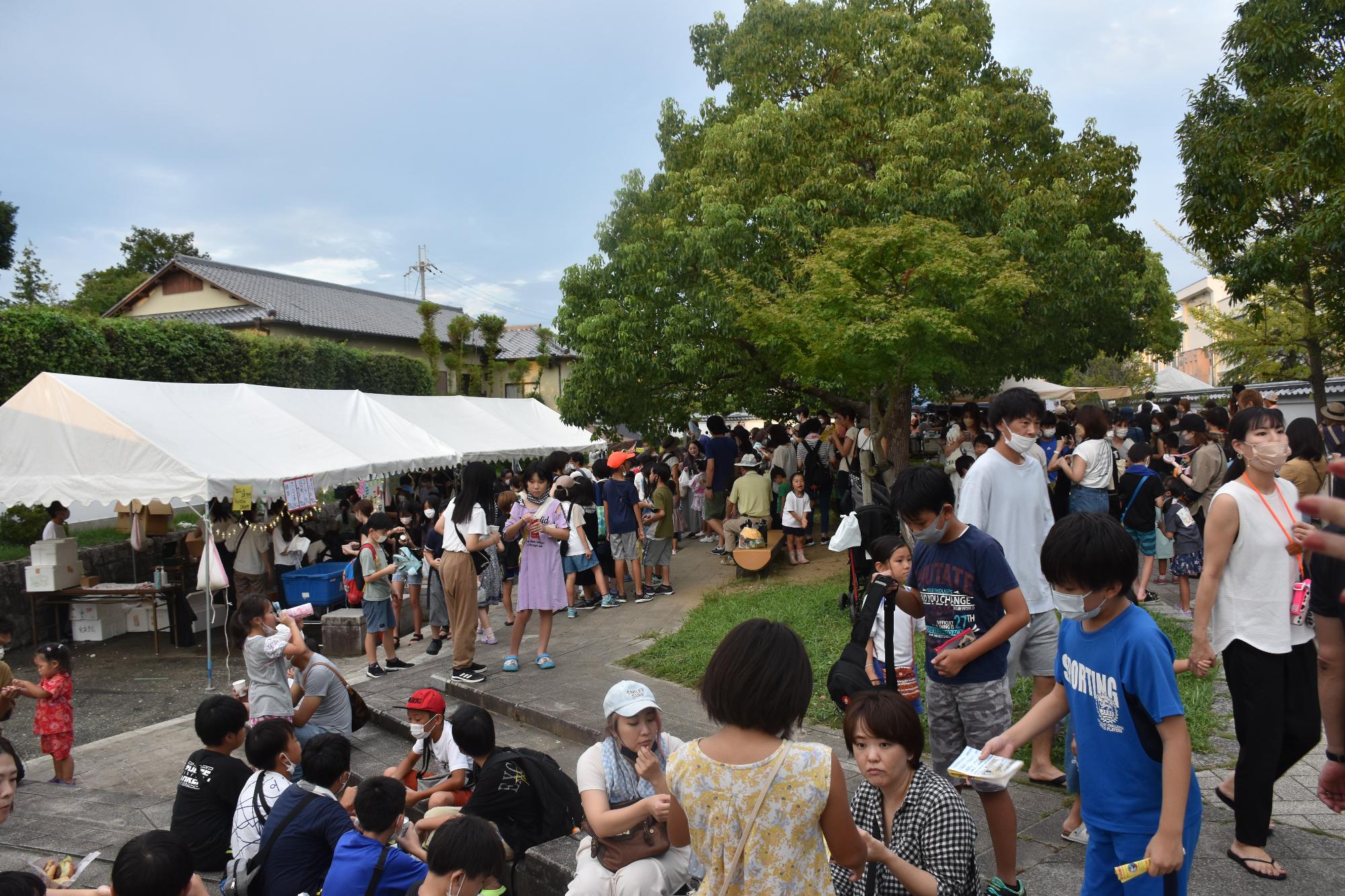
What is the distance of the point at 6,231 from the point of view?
71.1 ft

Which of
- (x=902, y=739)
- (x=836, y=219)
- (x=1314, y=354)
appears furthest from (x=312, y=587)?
(x=1314, y=354)

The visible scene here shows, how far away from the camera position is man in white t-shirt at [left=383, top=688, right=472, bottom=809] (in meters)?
4.64

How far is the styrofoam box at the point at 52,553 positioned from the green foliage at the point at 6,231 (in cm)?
1581

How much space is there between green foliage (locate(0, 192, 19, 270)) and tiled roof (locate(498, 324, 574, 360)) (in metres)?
19.0

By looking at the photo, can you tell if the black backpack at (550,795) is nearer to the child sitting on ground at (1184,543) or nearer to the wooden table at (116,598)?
the child sitting on ground at (1184,543)

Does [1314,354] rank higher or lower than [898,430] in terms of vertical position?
higher

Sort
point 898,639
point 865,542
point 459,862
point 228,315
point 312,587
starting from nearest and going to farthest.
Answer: point 459,862 < point 898,639 < point 865,542 < point 312,587 < point 228,315

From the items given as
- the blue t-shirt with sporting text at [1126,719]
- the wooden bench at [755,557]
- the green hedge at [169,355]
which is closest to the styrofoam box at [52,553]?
the green hedge at [169,355]

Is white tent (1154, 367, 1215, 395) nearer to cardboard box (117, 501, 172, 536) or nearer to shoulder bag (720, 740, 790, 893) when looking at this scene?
cardboard box (117, 501, 172, 536)

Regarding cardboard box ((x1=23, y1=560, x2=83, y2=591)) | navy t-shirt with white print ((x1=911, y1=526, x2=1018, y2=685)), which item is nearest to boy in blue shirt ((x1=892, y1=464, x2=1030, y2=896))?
navy t-shirt with white print ((x1=911, y1=526, x2=1018, y2=685))

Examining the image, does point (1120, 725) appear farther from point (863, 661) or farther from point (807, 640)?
point (807, 640)

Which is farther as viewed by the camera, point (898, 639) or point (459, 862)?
point (898, 639)

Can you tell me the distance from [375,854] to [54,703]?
13.8ft

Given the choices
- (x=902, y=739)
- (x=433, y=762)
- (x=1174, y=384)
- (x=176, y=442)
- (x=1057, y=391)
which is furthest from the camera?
(x=1174, y=384)
